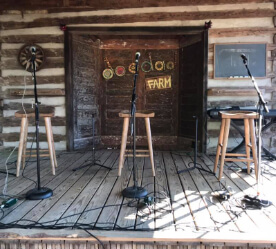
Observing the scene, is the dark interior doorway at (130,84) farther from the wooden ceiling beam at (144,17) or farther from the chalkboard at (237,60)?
the chalkboard at (237,60)

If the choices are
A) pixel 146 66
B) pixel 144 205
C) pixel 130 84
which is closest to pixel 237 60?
pixel 146 66

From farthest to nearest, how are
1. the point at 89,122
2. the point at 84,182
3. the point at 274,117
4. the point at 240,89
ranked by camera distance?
the point at 89,122 → the point at 240,89 → the point at 274,117 → the point at 84,182

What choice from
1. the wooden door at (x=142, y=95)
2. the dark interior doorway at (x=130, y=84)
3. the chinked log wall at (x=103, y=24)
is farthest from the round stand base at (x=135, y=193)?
the wooden door at (x=142, y=95)

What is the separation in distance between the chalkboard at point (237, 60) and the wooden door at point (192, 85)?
23 centimetres

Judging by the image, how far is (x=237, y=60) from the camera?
423cm

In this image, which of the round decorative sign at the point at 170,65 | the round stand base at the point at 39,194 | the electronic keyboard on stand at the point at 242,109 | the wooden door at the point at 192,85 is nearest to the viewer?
the round stand base at the point at 39,194

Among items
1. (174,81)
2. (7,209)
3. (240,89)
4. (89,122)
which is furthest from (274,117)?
(7,209)

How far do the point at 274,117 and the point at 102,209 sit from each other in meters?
3.02

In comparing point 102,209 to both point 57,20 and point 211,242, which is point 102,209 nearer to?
point 211,242

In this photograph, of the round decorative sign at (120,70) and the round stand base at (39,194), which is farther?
the round decorative sign at (120,70)

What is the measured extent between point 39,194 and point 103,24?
3.17 m

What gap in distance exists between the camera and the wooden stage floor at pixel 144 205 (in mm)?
1802

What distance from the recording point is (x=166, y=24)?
434cm

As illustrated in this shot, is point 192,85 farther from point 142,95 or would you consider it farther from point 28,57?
point 28,57
